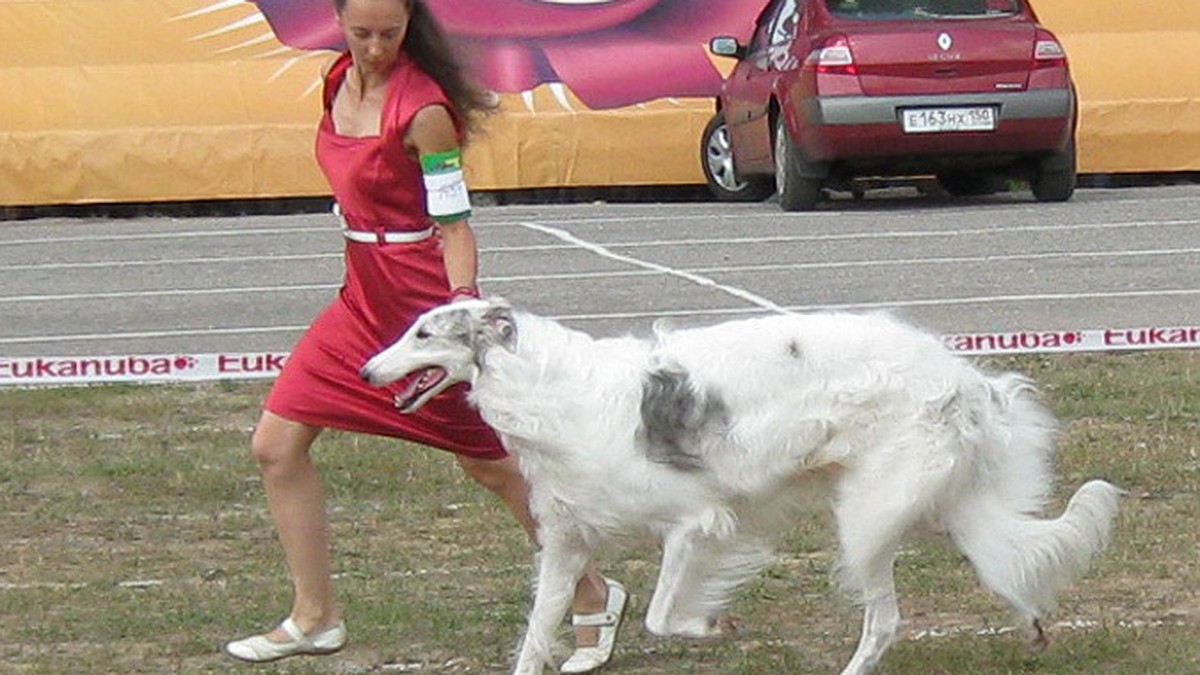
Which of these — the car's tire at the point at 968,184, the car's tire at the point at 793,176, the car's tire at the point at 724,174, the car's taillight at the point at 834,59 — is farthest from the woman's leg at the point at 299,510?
the car's tire at the point at 968,184

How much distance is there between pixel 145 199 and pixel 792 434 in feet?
50.4

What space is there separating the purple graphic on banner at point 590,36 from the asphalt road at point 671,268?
132 cm

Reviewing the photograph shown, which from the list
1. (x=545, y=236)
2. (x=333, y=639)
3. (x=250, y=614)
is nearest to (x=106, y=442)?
(x=250, y=614)

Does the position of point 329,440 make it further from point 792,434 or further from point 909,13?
point 909,13

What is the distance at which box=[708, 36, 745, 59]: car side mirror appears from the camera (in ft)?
66.4

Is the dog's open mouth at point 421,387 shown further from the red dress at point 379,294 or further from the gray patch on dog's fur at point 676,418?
the gray patch on dog's fur at point 676,418

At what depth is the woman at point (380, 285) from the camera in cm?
664

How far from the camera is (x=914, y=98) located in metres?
18.7

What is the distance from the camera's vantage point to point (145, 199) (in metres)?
21.2

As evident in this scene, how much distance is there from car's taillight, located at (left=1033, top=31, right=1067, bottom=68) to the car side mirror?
8.04 ft

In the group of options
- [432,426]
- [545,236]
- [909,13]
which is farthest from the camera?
[909,13]

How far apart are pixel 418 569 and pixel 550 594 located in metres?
1.65

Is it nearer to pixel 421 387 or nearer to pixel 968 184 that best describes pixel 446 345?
pixel 421 387

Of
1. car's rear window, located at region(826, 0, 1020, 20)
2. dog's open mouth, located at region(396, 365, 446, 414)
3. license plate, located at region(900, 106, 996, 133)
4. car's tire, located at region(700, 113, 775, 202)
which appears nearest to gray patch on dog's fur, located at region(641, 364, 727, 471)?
dog's open mouth, located at region(396, 365, 446, 414)
